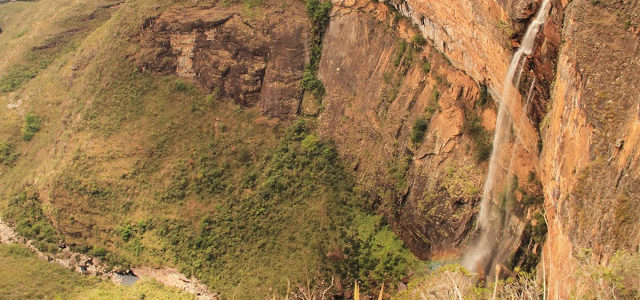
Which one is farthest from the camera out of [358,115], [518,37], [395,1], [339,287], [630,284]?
[358,115]

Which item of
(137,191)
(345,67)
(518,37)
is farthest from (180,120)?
(518,37)

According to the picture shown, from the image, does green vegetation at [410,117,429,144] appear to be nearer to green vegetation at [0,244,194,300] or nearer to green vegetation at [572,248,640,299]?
green vegetation at [0,244,194,300]

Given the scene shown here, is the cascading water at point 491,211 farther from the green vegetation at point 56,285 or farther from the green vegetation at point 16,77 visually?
the green vegetation at point 16,77

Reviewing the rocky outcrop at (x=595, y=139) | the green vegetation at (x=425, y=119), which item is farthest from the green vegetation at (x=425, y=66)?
the rocky outcrop at (x=595, y=139)

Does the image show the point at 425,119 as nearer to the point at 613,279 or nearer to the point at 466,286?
the point at 466,286

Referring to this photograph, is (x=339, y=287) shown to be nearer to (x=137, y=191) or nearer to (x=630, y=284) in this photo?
(x=137, y=191)

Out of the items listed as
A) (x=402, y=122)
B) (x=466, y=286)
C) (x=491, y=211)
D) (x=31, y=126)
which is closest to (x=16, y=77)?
(x=31, y=126)
